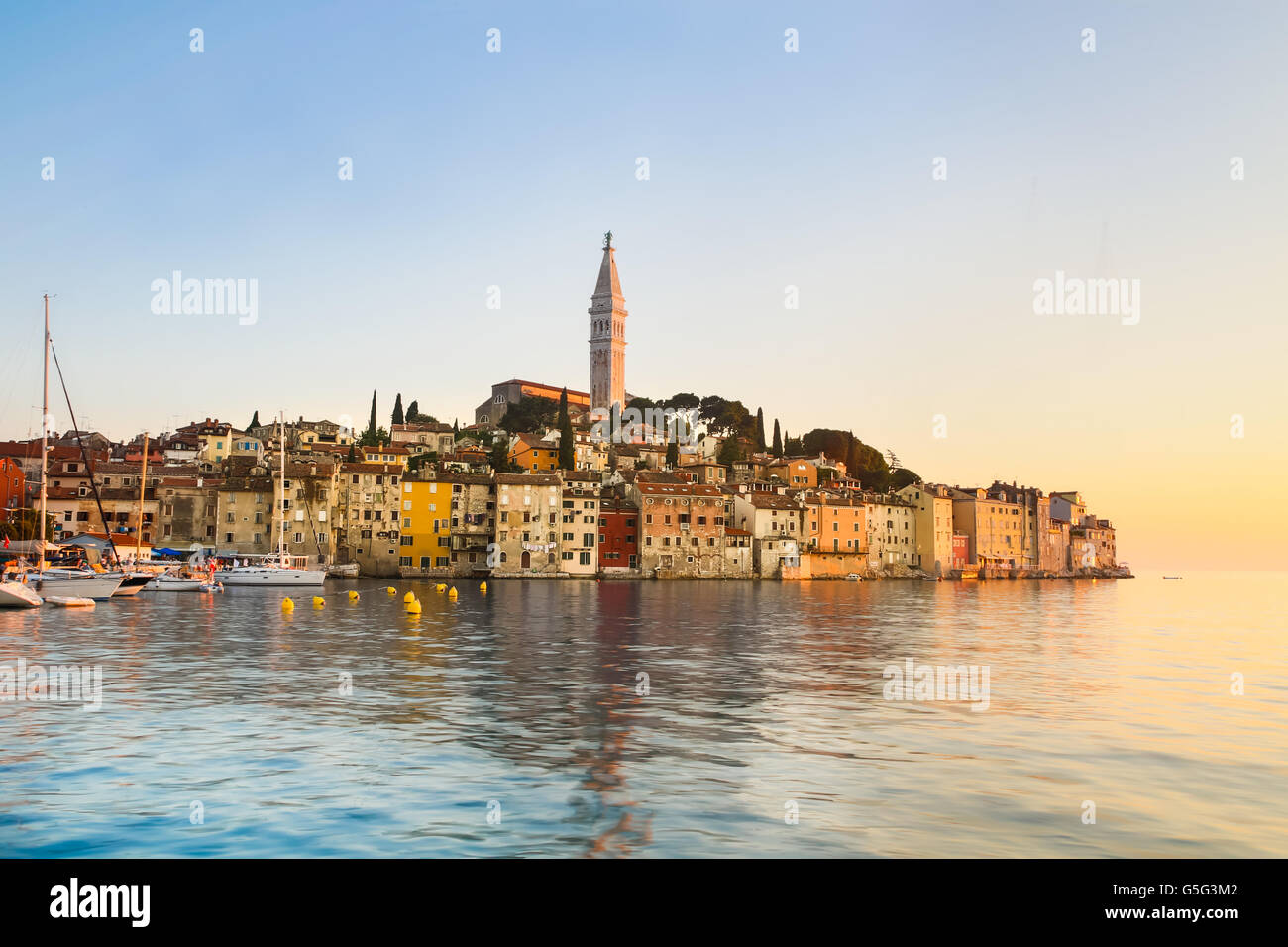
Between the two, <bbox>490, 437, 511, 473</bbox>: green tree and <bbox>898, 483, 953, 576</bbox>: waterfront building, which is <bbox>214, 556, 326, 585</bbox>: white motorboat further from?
<bbox>898, 483, 953, 576</bbox>: waterfront building

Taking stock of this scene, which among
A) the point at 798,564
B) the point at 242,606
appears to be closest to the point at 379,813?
the point at 242,606

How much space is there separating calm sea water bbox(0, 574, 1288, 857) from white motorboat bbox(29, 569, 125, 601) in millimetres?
17173

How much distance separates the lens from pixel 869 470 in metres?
130

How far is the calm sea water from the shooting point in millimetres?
9438

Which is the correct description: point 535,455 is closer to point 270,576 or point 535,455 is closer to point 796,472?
point 796,472

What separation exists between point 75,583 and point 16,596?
20.3ft

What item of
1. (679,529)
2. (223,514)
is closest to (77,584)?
(223,514)

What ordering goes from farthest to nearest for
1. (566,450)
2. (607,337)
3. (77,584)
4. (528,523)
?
(607,337) → (566,450) → (528,523) → (77,584)

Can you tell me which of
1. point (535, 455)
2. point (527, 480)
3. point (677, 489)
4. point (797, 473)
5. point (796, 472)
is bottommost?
point (677, 489)

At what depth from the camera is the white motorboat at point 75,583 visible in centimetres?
4544

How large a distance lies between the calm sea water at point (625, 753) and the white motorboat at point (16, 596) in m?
11.5

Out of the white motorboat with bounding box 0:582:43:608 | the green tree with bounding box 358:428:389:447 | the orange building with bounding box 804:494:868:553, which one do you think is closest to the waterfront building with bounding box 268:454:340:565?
the green tree with bounding box 358:428:389:447

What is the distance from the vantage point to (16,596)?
39.7 metres
